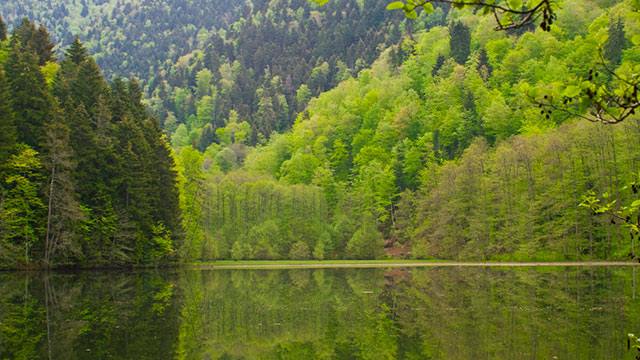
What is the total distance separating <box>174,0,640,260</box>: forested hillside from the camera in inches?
2638

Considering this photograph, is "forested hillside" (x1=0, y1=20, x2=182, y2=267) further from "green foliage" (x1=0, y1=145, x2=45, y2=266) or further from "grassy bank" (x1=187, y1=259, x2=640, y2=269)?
"grassy bank" (x1=187, y1=259, x2=640, y2=269)

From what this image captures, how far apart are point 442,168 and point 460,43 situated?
52554 millimetres

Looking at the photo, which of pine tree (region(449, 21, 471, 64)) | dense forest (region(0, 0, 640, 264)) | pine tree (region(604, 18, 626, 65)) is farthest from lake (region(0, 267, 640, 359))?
pine tree (region(449, 21, 471, 64))

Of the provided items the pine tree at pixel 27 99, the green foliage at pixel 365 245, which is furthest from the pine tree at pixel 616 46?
the pine tree at pixel 27 99

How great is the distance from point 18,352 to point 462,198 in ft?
217

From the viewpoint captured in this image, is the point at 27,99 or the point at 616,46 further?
the point at 616,46

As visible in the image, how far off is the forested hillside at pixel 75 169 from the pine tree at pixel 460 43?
7916 cm

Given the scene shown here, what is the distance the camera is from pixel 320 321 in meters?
23.3

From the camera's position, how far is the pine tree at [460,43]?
12975 centimetres

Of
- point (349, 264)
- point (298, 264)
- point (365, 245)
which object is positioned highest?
point (365, 245)

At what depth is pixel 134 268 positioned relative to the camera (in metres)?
56.2

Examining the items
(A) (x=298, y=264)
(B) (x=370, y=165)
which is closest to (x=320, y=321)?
(A) (x=298, y=264)

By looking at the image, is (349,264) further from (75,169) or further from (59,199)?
(59,199)

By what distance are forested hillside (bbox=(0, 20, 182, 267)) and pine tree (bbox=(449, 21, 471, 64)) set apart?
260 feet
